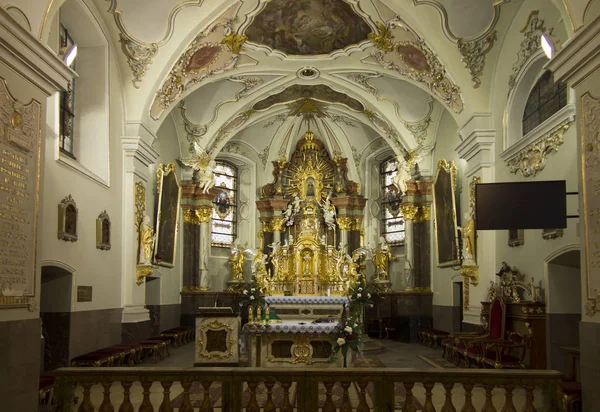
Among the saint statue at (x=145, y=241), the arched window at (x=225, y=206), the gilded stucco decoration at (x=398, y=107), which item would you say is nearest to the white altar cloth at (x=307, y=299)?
the arched window at (x=225, y=206)

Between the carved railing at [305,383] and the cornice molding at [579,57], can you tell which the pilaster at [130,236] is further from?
the cornice molding at [579,57]

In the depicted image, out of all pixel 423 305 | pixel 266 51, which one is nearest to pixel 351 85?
pixel 266 51

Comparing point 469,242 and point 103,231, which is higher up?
point 103,231

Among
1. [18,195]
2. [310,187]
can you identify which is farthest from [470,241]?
[310,187]

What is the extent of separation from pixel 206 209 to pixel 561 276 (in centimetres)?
1186

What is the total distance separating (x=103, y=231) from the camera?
11750 mm

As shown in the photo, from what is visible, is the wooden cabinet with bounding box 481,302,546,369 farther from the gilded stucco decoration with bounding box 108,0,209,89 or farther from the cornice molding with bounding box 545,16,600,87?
the gilded stucco decoration with bounding box 108,0,209,89

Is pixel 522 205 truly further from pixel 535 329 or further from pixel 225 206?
pixel 225 206

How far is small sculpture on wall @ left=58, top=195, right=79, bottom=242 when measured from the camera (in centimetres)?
977

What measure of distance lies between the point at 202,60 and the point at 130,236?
455 cm

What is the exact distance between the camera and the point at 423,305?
18469 mm

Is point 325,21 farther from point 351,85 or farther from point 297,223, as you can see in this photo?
point 297,223

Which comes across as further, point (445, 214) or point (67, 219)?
point (445, 214)

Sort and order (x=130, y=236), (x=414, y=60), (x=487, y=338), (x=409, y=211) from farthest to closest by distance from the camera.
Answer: (x=409, y=211) < (x=414, y=60) < (x=130, y=236) < (x=487, y=338)
